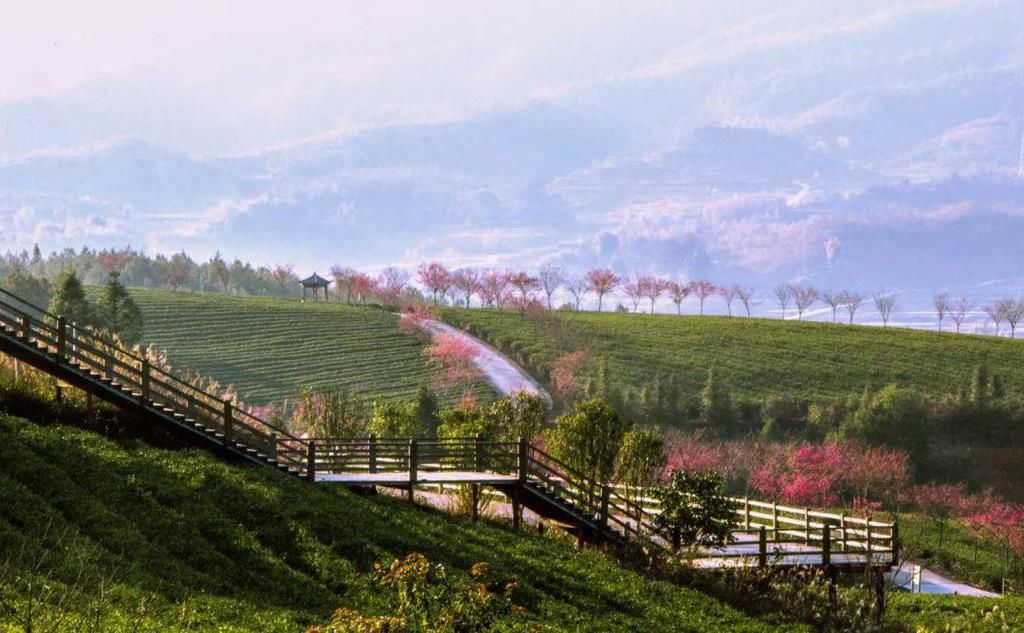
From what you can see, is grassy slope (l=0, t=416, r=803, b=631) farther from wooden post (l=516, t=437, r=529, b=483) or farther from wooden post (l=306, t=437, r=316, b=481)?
wooden post (l=516, t=437, r=529, b=483)

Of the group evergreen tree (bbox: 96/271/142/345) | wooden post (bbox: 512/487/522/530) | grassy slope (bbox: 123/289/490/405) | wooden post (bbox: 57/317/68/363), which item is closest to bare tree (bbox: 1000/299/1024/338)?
grassy slope (bbox: 123/289/490/405)

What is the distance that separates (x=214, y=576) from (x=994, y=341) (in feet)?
259

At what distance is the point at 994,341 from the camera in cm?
8938

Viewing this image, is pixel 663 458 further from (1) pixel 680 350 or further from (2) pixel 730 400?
(1) pixel 680 350

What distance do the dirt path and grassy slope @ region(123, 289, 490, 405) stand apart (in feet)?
6.08

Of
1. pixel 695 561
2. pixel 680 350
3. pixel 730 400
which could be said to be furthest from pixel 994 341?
pixel 695 561

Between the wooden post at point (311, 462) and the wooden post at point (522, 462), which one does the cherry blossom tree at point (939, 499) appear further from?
the wooden post at point (311, 462)

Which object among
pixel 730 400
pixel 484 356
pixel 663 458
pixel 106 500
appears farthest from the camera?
pixel 484 356

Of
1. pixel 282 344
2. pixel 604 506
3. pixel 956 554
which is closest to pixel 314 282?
pixel 282 344

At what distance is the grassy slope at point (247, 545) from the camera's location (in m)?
18.5

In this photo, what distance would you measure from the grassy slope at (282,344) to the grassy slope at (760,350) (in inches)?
262

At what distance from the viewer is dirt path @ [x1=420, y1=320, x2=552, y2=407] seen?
228ft

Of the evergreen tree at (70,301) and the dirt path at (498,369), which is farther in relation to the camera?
the dirt path at (498,369)

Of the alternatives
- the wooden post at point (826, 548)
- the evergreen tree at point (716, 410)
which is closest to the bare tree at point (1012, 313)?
the evergreen tree at point (716, 410)
